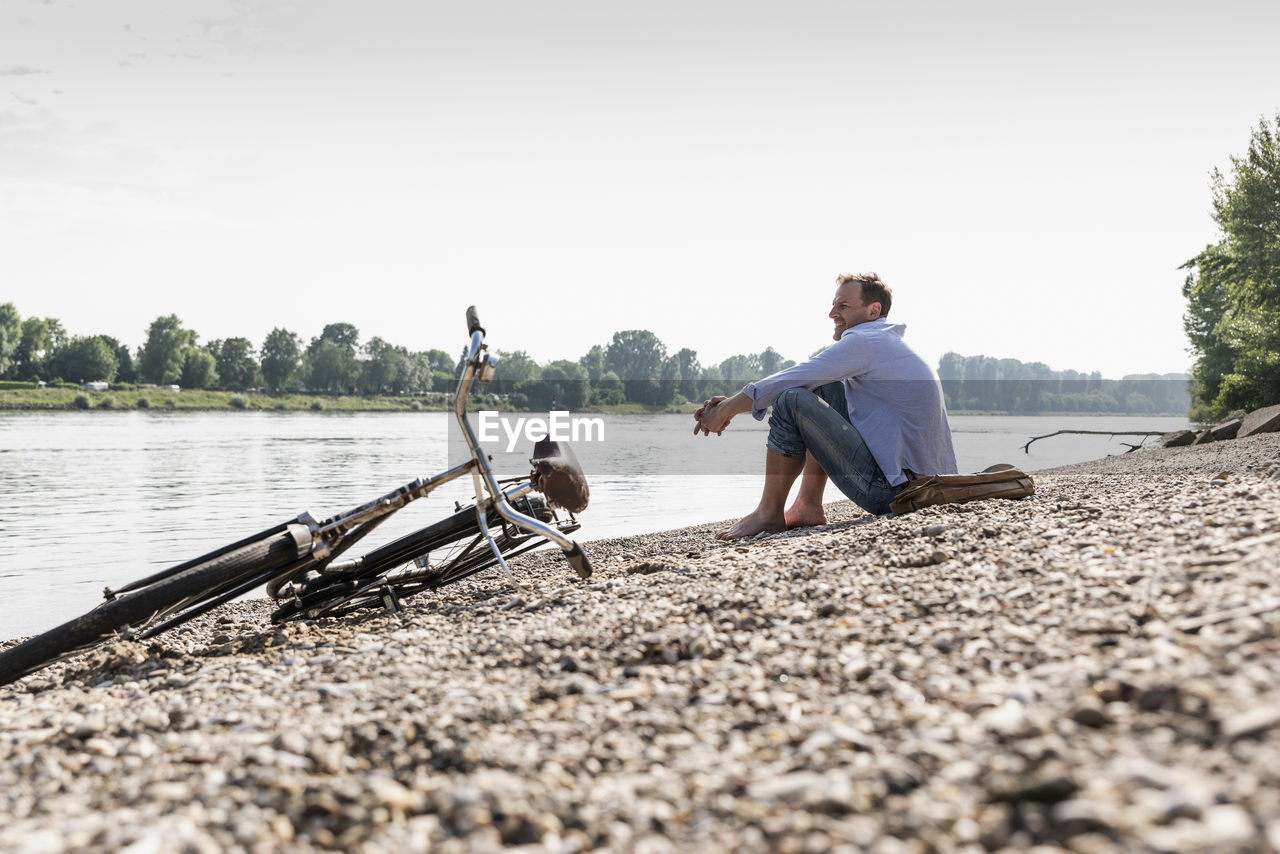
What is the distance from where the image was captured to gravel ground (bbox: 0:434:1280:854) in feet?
5.54

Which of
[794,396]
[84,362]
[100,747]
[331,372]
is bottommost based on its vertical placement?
[100,747]

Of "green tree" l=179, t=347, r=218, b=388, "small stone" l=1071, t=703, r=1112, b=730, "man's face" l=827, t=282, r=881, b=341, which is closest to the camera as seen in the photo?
"small stone" l=1071, t=703, r=1112, b=730

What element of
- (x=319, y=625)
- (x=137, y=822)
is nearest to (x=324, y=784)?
Result: (x=137, y=822)

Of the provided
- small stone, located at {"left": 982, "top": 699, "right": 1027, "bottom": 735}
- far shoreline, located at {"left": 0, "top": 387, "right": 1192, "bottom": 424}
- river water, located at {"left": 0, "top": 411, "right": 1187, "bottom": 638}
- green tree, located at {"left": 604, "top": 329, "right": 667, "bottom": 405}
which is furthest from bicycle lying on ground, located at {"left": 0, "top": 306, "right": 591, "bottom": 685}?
green tree, located at {"left": 604, "top": 329, "right": 667, "bottom": 405}

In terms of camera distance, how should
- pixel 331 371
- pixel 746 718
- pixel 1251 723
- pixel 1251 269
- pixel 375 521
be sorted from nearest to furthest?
pixel 1251 723, pixel 746 718, pixel 375 521, pixel 1251 269, pixel 331 371

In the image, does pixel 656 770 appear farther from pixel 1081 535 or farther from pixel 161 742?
pixel 1081 535

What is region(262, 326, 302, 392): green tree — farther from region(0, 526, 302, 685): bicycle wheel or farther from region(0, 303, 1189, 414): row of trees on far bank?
region(0, 526, 302, 685): bicycle wheel

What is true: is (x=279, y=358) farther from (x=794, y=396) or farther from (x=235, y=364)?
(x=794, y=396)

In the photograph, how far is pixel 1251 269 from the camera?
27344 millimetres

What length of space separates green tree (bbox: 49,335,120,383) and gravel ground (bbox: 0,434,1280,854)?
130530mm

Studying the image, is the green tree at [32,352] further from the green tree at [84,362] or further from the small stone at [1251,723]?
the small stone at [1251,723]

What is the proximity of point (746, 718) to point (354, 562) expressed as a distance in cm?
281

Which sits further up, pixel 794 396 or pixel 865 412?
pixel 794 396

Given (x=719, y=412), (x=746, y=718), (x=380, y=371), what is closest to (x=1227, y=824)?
(x=746, y=718)
